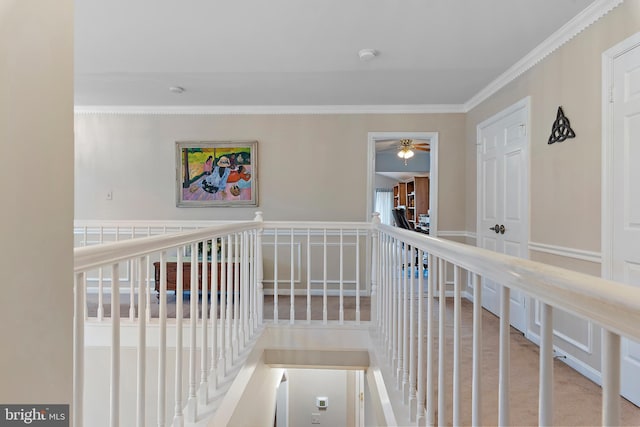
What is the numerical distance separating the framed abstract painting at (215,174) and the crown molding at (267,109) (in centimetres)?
39

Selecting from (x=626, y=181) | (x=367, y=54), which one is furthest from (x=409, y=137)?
(x=626, y=181)

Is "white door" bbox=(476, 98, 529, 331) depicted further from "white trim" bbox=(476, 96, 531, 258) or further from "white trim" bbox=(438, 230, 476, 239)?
"white trim" bbox=(438, 230, 476, 239)

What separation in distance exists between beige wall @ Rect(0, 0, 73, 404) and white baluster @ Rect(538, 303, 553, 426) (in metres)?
0.85

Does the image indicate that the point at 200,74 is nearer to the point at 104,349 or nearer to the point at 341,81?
the point at 341,81

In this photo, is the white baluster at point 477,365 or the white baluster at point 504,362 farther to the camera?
the white baluster at point 477,365

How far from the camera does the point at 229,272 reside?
2.01m

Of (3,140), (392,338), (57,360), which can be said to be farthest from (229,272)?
(3,140)

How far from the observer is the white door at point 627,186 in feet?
5.90

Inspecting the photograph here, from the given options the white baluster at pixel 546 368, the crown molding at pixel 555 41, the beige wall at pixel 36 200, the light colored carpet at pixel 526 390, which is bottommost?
the light colored carpet at pixel 526 390

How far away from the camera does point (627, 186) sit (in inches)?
73.0

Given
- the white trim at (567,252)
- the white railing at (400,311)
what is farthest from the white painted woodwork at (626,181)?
the white railing at (400,311)

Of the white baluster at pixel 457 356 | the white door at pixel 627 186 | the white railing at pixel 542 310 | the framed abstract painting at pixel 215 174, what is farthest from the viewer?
the framed abstract painting at pixel 215 174

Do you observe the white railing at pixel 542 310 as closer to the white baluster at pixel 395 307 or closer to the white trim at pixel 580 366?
the white baluster at pixel 395 307

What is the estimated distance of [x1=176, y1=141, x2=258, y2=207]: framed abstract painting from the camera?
407cm
